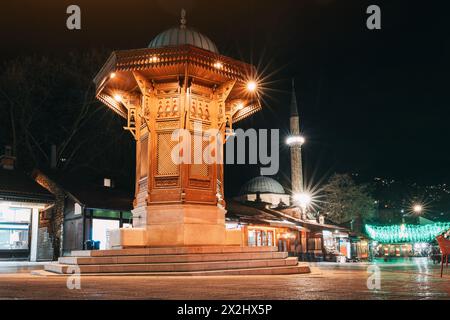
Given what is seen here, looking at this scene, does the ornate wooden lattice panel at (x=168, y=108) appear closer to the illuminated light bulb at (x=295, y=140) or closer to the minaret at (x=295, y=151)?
the minaret at (x=295, y=151)

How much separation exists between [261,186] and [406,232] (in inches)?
648

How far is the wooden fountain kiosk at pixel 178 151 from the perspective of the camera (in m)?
9.97

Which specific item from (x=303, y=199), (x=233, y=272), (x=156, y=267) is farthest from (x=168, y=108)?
(x=303, y=199)

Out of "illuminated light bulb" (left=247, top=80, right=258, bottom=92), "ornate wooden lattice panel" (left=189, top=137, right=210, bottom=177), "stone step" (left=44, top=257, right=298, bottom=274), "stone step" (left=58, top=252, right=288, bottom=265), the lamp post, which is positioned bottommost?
"stone step" (left=44, top=257, right=298, bottom=274)

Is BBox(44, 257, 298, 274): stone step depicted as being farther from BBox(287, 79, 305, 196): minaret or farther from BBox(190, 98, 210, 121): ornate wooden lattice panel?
BBox(287, 79, 305, 196): minaret

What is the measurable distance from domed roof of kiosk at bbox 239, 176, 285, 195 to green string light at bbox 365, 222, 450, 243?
38.6ft

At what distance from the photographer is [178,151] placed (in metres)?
11.1

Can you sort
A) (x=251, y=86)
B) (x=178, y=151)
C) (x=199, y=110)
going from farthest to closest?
(x=251, y=86) → (x=199, y=110) → (x=178, y=151)

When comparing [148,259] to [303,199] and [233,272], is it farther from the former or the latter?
[303,199]

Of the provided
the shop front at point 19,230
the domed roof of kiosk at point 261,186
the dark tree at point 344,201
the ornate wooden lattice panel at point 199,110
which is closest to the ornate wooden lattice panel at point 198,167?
the ornate wooden lattice panel at point 199,110

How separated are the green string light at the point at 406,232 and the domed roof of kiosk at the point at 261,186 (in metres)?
11.8

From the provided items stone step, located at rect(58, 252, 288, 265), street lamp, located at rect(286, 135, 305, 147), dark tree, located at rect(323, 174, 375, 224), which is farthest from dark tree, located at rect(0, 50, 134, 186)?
street lamp, located at rect(286, 135, 305, 147)

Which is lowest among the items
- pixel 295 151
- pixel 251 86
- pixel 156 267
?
pixel 156 267

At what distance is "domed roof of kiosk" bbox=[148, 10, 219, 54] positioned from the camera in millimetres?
11930
